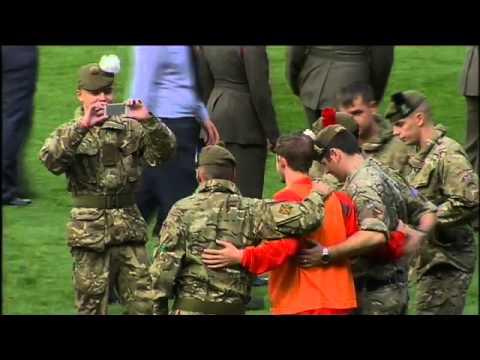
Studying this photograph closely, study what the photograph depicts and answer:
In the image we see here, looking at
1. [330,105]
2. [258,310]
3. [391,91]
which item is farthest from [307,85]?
[391,91]

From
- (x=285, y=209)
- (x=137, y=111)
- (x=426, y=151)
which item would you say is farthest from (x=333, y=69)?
(x=285, y=209)

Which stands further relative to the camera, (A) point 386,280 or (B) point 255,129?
(B) point 255,129

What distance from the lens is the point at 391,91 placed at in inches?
708

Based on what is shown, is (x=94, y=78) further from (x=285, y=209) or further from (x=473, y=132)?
(x=473, y=132)

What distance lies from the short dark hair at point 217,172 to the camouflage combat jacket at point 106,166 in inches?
53.2

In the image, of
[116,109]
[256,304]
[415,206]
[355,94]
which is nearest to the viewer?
[415,206]

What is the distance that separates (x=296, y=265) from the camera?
9477 millimetres

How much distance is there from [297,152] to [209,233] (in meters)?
0.67

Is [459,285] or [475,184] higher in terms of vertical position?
[475,184]

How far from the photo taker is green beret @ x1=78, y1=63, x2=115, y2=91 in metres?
10.6

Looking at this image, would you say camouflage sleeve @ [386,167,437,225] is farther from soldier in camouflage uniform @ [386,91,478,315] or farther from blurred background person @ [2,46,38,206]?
blurred background person @ [2,46,38,206]

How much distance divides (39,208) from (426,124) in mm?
4181

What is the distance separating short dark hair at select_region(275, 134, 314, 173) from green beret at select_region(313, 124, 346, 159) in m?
0.18

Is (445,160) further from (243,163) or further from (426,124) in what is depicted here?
(243,163)
